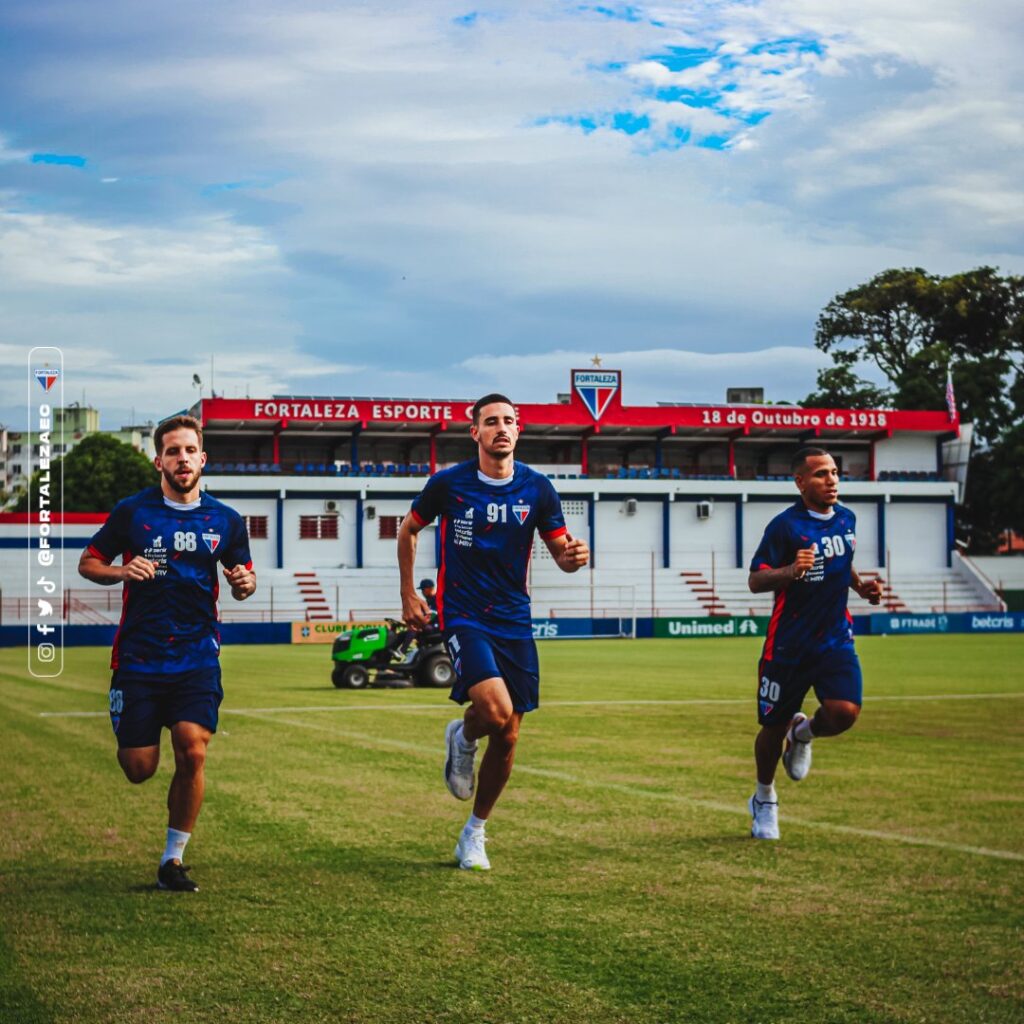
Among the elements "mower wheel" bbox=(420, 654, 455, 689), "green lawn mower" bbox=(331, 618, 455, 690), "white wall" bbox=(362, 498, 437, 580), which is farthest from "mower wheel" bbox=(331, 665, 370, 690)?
"white wall" bbox=(362, 498, 437, 580)

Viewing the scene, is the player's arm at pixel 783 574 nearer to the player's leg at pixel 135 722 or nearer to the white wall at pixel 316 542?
the player's leg at pixel 135 722

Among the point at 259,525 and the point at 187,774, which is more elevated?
the point at 259,525

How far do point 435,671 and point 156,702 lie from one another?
19.1 meters

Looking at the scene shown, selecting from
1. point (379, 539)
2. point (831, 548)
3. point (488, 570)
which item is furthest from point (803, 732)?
point (379, 539)

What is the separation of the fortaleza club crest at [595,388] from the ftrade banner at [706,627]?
15774mm

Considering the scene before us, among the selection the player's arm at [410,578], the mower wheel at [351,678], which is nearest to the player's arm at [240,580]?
the player's arm at [410,578]

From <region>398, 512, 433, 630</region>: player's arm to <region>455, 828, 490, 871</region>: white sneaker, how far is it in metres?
1.20

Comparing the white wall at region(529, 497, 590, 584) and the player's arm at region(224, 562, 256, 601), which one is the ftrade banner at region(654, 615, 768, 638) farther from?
the player's arm at region(224, 562, 256, 601)

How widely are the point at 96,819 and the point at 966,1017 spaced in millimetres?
6521

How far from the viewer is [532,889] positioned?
747 centimetres

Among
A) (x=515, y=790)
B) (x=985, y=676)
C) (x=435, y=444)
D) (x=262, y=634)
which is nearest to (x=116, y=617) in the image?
(x=262, y=634)

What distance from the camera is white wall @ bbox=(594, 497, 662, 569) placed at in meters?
68.6

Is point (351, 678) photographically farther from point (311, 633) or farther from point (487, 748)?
point (311, 633)

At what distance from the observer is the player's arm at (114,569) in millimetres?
7363
